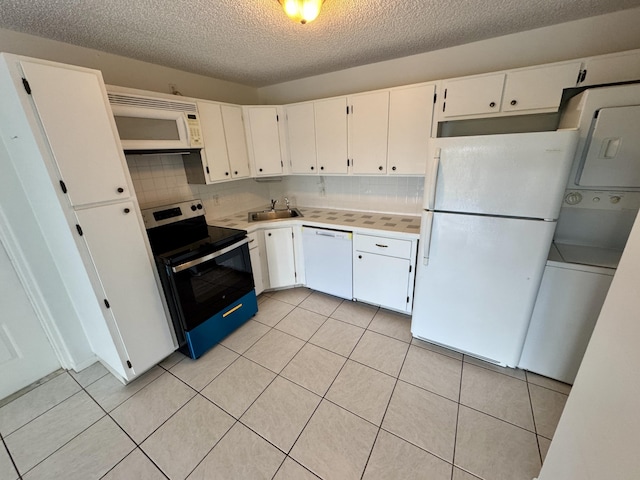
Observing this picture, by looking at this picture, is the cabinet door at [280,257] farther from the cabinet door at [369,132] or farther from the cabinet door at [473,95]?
the cabinet door at [473,95]

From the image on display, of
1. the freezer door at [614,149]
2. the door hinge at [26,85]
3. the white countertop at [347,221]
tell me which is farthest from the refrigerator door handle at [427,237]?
the door hinge at [26,85]

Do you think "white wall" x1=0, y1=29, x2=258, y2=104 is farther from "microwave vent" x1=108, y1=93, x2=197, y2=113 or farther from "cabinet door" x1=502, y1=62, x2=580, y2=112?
"cabinet door" x1=502, y1=62, x2=580, y2=112

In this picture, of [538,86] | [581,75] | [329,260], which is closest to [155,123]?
[329,260]

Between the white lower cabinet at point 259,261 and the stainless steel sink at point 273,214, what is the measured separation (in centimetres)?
37

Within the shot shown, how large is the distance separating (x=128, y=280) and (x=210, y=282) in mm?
552

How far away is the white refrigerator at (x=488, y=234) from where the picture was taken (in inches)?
56.5

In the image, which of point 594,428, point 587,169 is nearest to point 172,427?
point 594,428

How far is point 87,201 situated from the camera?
4.73 ft

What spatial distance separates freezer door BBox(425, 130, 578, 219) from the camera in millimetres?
1383

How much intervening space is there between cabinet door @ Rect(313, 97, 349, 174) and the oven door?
1.19 metres

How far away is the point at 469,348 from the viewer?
6.31 feet

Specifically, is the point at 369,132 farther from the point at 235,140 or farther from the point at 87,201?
the point at 87,201

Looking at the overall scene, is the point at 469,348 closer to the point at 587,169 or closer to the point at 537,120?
the point at 587,169

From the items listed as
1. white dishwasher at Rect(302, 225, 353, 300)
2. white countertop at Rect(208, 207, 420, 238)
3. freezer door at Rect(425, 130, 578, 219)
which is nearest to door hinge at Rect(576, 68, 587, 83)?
freezer door at Rect(425, 130, 578, 219)
